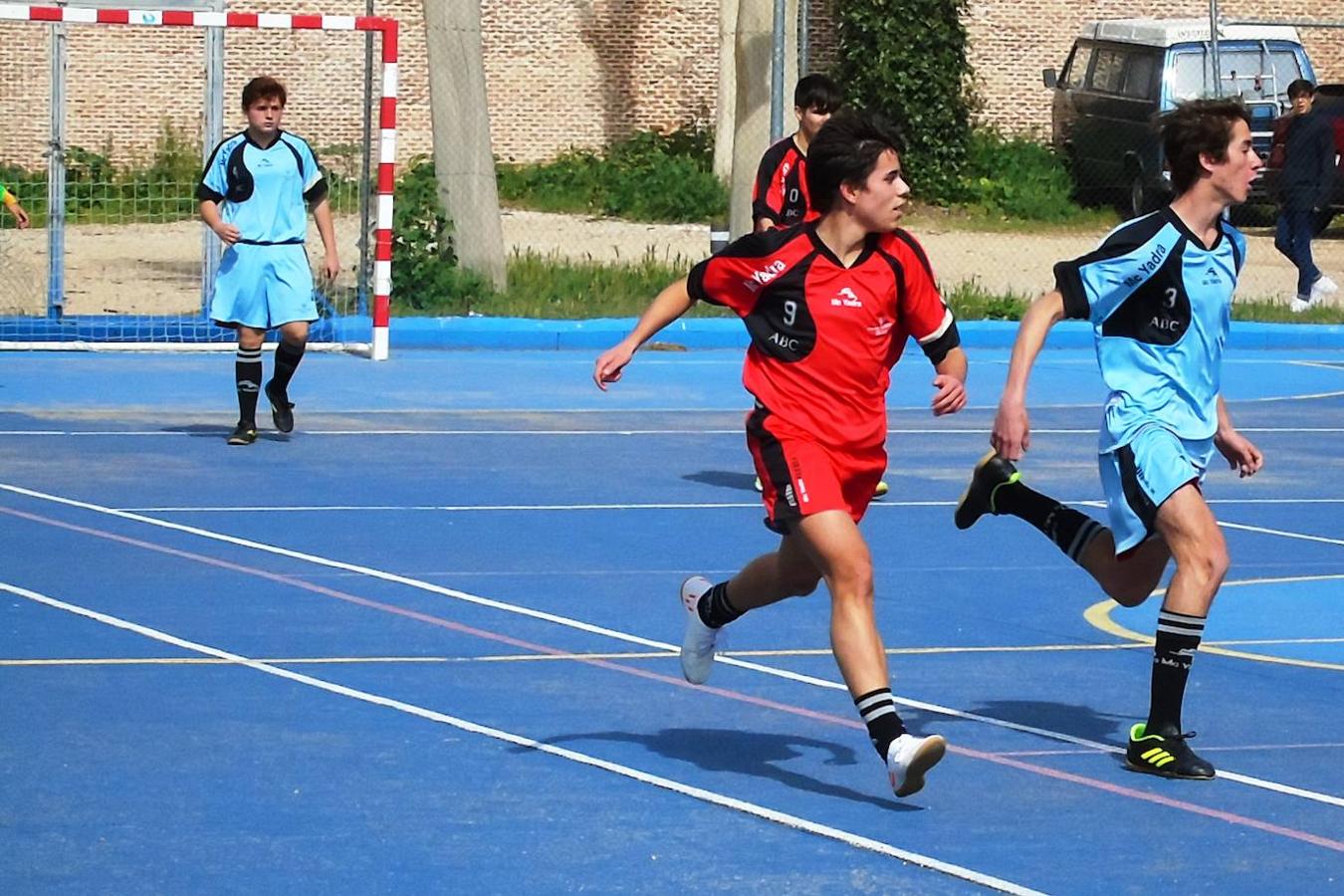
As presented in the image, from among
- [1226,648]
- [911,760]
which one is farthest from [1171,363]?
[1226,648]

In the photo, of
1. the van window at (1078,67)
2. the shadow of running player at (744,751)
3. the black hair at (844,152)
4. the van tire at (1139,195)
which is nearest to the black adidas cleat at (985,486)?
the shadow of running player at (744,751)

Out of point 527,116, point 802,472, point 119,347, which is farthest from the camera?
point 527,116

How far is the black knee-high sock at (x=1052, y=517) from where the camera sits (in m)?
7.72

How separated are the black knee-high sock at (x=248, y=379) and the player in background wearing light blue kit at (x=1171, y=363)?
309 inches

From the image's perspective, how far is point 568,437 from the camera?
50.4ft

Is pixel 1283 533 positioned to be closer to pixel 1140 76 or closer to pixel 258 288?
pixel 258 288

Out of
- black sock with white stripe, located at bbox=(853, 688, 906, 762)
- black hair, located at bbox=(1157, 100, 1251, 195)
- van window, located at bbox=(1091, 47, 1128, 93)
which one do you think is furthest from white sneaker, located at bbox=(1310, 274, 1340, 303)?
black sock with white stripe, located at bbox=(853, 688, 906, 762)

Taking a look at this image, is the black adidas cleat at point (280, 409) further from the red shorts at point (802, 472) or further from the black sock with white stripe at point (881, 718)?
the black sock with white stripe at point (881, 718)

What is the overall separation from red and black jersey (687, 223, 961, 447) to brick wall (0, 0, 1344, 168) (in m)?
24.6

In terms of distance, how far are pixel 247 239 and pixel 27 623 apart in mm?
5523

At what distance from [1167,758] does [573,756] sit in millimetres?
1712

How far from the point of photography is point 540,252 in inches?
1034

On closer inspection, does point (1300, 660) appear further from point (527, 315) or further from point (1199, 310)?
point (527, 315)

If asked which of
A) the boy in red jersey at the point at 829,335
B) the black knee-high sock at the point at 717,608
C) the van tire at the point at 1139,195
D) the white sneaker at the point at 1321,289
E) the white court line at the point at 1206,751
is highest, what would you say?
the van tire at the point at 1139,195
